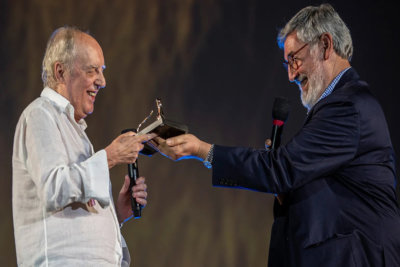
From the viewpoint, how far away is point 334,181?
174 cm

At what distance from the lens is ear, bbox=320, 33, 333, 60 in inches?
76.0

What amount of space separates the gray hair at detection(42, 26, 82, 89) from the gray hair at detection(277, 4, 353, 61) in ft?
3.13

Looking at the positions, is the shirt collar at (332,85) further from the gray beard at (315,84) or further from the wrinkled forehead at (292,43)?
the wrinkled forehead at (292,43)

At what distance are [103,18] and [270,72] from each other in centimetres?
117

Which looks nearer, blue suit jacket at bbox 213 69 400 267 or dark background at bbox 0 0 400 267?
blue suit jacket at bbox 213 69 400 267

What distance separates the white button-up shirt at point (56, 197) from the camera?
1.44 metres

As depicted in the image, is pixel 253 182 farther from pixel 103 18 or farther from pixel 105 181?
pixel 103 18

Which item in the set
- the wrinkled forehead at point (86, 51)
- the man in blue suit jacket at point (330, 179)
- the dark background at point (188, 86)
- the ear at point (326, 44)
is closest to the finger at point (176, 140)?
the man in blue suit jacket at point (330, 179)

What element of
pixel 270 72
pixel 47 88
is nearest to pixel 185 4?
pixel 270 72

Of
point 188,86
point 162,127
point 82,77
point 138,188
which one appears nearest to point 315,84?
point 162,127

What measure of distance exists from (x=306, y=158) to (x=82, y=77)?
0.92 m

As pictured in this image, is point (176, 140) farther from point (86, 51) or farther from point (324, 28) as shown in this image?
point (324, 28)

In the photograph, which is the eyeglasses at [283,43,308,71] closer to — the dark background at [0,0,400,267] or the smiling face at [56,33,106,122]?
the smiling face at [56,33,106,122]

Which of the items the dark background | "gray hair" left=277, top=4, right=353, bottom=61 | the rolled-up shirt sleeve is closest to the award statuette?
the rolled-up shirt sleeve
